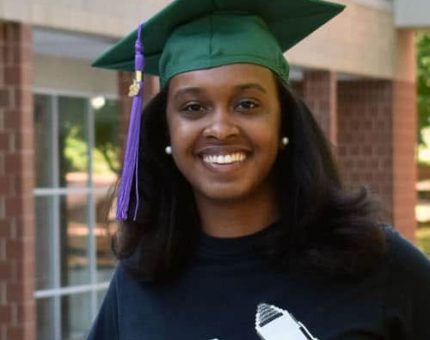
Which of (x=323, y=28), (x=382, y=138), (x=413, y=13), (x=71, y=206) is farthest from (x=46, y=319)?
(x=413, y=13)

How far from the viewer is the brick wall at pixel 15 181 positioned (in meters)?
6.95

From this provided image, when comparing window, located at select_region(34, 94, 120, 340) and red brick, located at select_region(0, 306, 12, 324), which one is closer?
red brick, located at select_region(0, 306, 12, 324)

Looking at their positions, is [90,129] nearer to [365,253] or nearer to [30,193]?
[30,193]

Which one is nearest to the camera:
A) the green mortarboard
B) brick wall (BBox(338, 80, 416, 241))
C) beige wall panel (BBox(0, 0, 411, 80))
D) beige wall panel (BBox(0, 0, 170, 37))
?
the green mortarboard

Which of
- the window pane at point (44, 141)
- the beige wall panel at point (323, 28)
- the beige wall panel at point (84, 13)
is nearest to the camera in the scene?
the beige wall panel at point (84, 13)

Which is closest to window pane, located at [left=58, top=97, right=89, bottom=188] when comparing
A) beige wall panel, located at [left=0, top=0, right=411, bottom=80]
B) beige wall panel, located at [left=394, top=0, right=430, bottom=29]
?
beige wall panel, located at [left=0, top=0, right=411, bottom=80]

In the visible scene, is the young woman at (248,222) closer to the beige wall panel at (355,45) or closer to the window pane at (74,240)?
the window pane at (74,240)

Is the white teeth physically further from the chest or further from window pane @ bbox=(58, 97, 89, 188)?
window pane @ bbox=(58, 97, 89, 188)

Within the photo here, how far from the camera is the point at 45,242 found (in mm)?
9906

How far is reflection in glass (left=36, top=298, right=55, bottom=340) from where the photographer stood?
9.70m

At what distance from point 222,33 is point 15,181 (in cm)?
445

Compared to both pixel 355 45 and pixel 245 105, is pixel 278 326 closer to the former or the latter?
pixel 245 105

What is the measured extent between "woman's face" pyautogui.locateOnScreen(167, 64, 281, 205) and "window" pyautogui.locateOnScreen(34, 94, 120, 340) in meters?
7.31

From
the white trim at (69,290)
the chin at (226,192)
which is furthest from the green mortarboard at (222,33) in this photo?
the white trim at (69,290)
